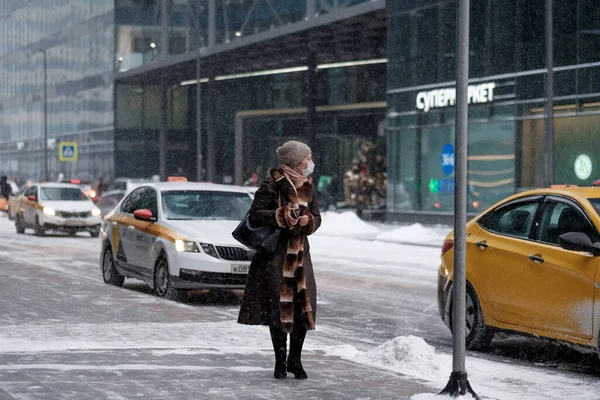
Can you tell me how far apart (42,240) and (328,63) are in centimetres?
2819

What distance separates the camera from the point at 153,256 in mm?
16375

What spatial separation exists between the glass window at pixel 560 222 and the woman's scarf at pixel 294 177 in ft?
8.75

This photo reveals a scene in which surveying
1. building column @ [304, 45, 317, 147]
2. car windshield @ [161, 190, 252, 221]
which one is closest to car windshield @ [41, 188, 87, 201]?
building column @ [304, 45, 317, 147]

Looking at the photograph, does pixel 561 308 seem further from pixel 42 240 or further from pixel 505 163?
pixel 505 163

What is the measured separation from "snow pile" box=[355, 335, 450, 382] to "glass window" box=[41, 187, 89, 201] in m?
26.4

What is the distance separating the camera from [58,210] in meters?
34.7

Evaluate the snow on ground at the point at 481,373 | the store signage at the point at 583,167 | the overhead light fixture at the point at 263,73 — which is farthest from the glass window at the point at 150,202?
the overhead light fixture at the point at 263,73

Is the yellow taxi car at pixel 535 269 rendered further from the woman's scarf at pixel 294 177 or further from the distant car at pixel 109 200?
the distant car at pixel 109 200

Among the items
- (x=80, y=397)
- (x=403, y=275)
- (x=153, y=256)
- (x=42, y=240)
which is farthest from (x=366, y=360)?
(x=42, y=240)

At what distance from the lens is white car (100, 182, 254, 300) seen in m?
15.6

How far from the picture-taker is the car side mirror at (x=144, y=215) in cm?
1659

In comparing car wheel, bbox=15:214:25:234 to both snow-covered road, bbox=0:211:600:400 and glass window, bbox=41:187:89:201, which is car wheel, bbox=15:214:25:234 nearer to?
glass window, bbox=41:187:89:201

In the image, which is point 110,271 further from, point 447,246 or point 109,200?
point 109,200

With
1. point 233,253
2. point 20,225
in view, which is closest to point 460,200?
point 233,253
